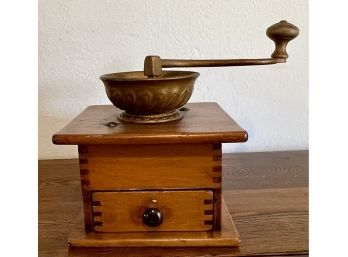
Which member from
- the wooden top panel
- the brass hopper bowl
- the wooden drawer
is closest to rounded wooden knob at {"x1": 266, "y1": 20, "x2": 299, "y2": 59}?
the brass hopper bowl

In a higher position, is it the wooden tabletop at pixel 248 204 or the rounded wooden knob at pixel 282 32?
the rounded wooden knob at pixel 282 32

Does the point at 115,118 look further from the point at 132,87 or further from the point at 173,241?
the point at 173,241

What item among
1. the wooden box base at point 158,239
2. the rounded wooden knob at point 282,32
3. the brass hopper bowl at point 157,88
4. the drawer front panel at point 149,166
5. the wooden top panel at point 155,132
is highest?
the rounded wooden knob at point 282,32

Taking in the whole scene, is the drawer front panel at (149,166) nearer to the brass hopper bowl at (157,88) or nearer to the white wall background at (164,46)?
the brass hopper bowl at (157,88)

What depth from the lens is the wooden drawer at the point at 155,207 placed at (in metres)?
0.68

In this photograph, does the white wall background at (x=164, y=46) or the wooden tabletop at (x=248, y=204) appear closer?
the wooden tabletop at (x=248, y=204)

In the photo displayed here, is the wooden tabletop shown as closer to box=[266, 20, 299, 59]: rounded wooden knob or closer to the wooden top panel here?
the wooden top panel

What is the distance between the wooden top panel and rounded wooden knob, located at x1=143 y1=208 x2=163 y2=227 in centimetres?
13

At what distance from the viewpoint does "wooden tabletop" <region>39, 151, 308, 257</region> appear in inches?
25.7

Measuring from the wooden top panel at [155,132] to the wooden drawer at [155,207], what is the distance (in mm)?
108

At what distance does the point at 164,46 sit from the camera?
43.0 inches

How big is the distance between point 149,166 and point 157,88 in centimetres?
14

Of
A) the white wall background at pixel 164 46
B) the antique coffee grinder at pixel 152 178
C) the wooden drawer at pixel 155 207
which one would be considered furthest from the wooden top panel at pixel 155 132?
the white wall background at pixel 164 46

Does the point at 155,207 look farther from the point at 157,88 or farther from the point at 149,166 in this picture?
the point at 157,88
